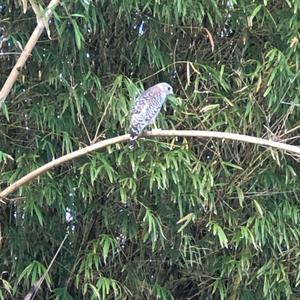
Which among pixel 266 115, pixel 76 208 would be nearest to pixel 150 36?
pixel 266 115

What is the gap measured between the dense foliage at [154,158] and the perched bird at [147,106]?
0.10 metres

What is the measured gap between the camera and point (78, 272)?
3.10 m

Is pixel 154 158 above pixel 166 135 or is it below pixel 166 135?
below

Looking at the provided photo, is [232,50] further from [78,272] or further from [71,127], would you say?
[78,272]

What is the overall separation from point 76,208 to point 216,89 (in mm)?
783

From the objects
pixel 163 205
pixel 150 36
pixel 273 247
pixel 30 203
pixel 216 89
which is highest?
pixel 150 36

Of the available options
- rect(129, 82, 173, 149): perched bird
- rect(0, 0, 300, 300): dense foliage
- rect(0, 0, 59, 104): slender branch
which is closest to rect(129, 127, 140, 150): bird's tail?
rect(129, 82, 173, 149): perched bird

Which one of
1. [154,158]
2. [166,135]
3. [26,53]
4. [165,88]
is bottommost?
[154,158]

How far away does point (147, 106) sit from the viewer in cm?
279

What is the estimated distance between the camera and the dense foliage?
2906mm

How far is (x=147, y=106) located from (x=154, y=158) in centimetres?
25

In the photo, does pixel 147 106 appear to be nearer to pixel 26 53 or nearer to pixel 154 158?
pixel 154 158

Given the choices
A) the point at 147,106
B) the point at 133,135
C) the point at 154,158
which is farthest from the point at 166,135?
the point at 154,158

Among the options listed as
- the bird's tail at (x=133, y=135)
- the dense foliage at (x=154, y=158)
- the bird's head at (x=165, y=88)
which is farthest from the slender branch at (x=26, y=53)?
the bird's head at (x=165, y=88)
